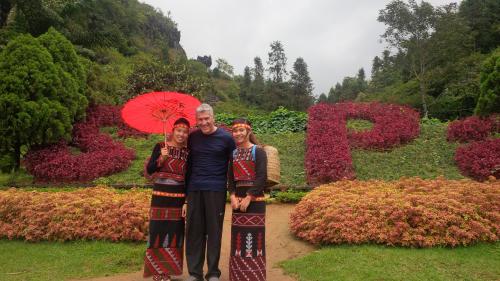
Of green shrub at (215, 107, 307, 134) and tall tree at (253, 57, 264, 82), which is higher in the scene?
tall tree at (253, 57, 264, 82)

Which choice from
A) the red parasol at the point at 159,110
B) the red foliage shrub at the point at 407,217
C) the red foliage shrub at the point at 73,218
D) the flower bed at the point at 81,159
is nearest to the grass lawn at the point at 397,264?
the red foliage shrub at the point at 407,217

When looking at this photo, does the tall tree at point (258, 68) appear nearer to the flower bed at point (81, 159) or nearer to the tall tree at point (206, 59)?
the tall tree at point (206, 59)

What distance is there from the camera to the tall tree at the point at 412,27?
30.7 metres

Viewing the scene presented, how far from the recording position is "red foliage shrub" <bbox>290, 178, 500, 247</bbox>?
5.77 metres

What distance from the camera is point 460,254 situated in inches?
215

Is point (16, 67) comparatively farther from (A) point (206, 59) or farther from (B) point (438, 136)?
(A) point (206, 59)

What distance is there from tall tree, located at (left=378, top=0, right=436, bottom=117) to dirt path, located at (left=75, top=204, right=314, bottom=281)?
2487 cm

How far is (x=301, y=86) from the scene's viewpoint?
4469cm

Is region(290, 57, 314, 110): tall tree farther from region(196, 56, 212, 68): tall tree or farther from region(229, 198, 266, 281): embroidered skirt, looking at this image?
region(229, 198, 266, 281): embroidered skirt

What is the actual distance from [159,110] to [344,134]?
8870mm

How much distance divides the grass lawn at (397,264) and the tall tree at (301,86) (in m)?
37.0

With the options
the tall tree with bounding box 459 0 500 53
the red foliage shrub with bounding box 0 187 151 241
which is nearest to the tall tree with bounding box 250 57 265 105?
the tall tree with bounding box 459 0 500 53

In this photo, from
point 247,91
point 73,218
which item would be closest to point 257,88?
point 247,91

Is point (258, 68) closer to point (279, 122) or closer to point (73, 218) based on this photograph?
point (279, 122)
